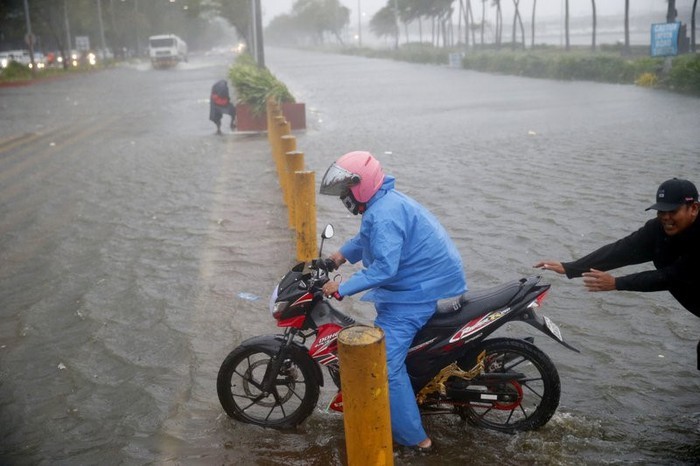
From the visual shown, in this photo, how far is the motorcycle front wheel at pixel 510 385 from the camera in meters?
3.78

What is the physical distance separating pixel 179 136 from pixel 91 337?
1184 centimetres

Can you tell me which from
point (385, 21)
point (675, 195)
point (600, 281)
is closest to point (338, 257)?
point (600, 281)

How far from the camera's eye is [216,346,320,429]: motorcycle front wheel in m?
3.97

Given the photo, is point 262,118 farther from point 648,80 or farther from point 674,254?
point 648,80

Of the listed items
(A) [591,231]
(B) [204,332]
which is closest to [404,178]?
(A) [591,231]

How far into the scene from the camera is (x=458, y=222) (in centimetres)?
821

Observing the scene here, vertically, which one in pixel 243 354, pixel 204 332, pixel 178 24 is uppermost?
pixel 178 24

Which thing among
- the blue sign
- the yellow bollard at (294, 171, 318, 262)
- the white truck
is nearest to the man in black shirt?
the yellow bollard at (294, 171, 318, 262)

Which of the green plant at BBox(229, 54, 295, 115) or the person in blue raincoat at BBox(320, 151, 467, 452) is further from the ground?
the green plant at BBox(229, 54, 295, 115)

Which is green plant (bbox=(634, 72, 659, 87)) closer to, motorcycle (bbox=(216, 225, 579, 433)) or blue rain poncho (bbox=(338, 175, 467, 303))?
motorcycle (bbox=(216, 225, 579, 433))

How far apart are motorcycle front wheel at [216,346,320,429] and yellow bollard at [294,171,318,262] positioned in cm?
248

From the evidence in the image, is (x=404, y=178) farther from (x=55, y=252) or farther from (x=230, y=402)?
(x=230, y=402)

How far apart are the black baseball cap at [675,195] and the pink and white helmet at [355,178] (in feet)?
→ 4.73

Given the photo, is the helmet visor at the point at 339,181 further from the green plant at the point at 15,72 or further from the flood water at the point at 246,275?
the green plant at the point at 15,72
